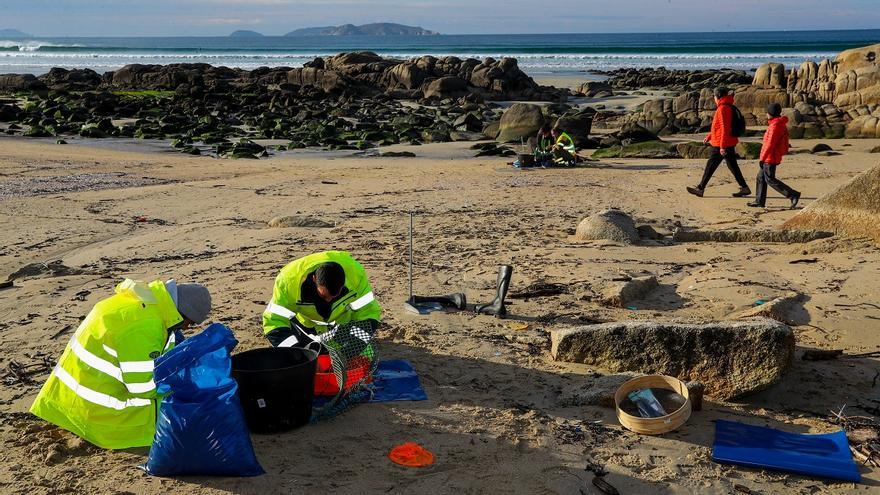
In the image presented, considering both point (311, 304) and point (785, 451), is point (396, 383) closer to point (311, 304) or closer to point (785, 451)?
point (311, 304)

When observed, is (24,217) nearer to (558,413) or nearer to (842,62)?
(558,413)

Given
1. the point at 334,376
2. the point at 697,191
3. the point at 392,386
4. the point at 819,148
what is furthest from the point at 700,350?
the point at 819,148

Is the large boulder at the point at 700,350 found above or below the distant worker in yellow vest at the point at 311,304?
below

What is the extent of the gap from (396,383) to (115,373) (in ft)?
6.53

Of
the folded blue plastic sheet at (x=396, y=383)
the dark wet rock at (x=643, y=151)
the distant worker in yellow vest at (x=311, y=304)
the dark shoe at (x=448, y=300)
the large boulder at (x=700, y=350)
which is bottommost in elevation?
the dark wet rock at (x=643, y=151)

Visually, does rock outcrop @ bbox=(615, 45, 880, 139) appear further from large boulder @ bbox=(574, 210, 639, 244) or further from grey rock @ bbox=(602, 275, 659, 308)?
grey rock @ bbox=(602, 275, 659, 308)

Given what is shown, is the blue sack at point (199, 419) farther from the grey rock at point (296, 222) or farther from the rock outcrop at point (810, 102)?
the rock outcrop at point (810, 102)

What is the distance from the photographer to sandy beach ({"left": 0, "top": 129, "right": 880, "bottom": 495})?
498cm

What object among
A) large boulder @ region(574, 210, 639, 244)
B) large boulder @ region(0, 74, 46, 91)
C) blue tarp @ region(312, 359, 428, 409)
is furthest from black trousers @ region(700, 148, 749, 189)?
large boulder @ region(0, 74, 46, 91)

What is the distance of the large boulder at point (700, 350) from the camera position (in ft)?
19.1

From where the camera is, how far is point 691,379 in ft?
19.8

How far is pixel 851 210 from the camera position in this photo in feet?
31.6

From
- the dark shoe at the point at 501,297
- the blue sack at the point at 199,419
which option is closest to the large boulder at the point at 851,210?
the dark shoe at the point at 501,297

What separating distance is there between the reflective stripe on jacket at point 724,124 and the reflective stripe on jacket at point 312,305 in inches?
347
